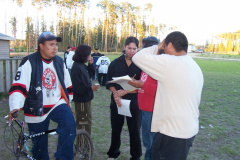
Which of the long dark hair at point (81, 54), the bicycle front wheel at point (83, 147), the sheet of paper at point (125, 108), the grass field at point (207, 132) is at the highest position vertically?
the long dark hair at point (81, 54)

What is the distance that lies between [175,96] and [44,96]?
182 centimetres

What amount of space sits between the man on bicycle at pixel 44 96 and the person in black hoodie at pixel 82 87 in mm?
649

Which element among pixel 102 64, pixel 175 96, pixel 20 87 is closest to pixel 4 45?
pixel 102 64

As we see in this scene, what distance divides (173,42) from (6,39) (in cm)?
1784

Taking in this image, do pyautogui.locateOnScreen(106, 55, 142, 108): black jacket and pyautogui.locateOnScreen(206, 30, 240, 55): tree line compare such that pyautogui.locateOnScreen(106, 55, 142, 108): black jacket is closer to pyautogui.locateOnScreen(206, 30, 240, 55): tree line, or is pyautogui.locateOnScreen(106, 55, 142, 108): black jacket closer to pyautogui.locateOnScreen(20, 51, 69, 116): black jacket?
pyautogui.locateOnScreen(20, 51, 69, 116): black jacket

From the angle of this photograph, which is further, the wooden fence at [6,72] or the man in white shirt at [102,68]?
the man in white shirt at [102,68]

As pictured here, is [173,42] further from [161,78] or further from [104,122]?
[104,122]

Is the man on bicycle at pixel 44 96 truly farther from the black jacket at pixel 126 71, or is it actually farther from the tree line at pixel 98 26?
the tree line at pixel 98 26

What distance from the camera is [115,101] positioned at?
3586 mm

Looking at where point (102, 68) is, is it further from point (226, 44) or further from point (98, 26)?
point (226, 44)

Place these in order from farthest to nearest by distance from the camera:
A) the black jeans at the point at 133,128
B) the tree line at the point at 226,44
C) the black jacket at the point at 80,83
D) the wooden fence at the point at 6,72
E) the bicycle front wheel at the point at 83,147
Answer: the tree line at the point at 226,44
the wooden fence at the point at 6,72
the black jacket at the point at 80,83
the black jeans at the point at 133,128
the bicycle front wheel at the point at 83,147

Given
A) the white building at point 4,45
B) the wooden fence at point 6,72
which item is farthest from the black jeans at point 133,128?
the white building at point 4,45

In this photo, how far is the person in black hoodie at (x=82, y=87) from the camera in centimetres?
386

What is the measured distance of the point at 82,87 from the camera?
3861mm
